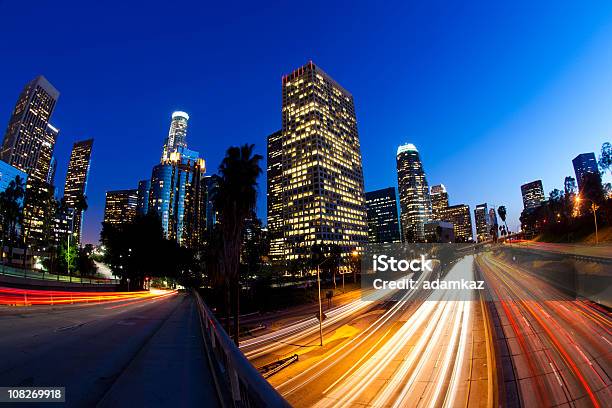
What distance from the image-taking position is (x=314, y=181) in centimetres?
17712

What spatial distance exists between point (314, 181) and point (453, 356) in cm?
15298

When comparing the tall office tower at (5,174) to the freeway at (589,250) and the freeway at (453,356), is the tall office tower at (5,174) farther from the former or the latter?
the freeway at (589,250)

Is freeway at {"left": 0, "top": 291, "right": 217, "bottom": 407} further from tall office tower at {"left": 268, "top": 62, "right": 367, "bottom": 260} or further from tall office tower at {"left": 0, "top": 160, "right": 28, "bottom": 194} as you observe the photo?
tall office tower at {"left": 0, "top": 160, "right": 28, "bottom": 194}

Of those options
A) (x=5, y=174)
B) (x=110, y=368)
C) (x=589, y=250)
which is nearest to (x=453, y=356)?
(x=110, y=368)

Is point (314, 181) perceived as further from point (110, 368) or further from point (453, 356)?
point (110, 368)

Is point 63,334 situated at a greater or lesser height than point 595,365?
greater

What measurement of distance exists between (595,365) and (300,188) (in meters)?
163

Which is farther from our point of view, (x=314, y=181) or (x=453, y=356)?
(x=314, y=181)

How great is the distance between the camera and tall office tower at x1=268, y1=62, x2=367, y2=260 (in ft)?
564

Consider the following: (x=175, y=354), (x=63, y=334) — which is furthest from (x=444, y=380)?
(x=63, y=334)

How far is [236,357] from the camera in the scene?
3531 millimetres

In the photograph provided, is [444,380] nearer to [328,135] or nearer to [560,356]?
[560,356]

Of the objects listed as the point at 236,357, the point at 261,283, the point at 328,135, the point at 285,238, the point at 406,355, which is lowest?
the point at 406,355

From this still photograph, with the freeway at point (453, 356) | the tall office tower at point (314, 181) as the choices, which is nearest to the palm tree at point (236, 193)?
the freeway at point (453, 356)
